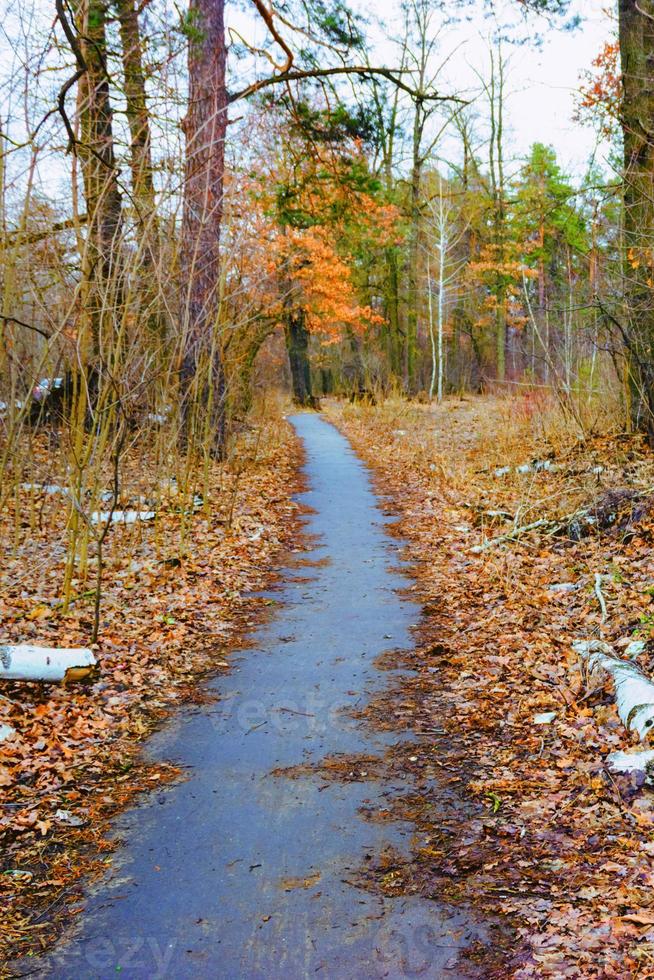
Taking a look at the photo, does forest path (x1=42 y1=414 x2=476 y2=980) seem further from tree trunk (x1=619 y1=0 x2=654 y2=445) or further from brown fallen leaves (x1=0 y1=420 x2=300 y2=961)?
tree trunk (x1=619 y1=0 x2=654 y2=445)

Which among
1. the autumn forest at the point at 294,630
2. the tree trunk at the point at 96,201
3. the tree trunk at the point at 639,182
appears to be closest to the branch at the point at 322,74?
the autumn forest at the point at 294,630

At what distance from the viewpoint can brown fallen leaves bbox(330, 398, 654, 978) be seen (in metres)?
2.84

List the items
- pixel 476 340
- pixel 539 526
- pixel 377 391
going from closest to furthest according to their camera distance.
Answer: pixel 539 526 → pixel 377 391 → pixel 476 340

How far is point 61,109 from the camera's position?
3.45 meters

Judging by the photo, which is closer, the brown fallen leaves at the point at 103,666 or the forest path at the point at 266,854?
the forest path at the point at 266,854

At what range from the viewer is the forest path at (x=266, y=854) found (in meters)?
2.70

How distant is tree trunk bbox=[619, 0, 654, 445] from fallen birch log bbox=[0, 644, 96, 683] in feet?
23.4

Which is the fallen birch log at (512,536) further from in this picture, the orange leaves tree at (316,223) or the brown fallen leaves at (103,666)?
the orange leaves tree at (316,223)

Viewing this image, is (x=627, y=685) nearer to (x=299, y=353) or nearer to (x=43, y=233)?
(x=43, y=233)

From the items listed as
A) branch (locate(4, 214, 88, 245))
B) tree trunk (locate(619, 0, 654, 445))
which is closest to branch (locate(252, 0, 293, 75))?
tree trunk (locate(619, 0, 654, 445))

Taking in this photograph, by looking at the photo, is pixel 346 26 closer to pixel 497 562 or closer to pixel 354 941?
pixel 497 562

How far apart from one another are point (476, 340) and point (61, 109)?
34611 mm

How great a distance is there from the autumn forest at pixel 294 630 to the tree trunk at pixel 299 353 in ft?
46.3

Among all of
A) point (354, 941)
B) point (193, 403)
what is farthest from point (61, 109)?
point (193, 403)
